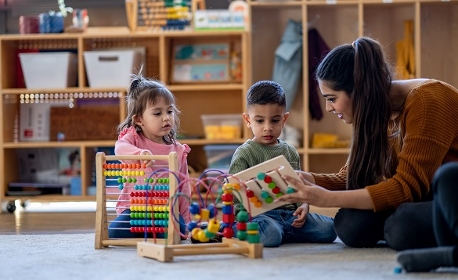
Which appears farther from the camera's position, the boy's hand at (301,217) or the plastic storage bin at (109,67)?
the plastic storage bin at (109,67)

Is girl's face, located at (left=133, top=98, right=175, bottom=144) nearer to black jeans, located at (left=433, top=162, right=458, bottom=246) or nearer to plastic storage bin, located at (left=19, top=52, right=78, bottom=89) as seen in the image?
black jeans, located at (left=433, top=162, right=458, bottom=246)

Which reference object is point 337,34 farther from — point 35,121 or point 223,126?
point 35,121

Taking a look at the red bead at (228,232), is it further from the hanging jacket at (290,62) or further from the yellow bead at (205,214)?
the hanging jacket at (290,62)

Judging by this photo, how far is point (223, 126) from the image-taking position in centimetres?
454

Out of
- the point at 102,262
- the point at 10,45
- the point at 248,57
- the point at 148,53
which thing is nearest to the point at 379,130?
the point at 102,262

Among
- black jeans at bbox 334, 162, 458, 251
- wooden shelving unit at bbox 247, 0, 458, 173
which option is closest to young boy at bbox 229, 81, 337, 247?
black jeans at bbox 334, 162, 458, 251

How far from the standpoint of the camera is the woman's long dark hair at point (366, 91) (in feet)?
7.27

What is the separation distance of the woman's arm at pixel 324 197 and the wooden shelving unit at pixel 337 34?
7.45 ft

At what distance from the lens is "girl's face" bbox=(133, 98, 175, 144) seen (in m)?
2.76

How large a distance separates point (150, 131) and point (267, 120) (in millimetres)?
Answer: 450

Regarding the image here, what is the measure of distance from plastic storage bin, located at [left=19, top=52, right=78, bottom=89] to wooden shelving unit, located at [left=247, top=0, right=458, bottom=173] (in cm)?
109

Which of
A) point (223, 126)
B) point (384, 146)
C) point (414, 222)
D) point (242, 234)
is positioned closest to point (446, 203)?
point (414, 222)

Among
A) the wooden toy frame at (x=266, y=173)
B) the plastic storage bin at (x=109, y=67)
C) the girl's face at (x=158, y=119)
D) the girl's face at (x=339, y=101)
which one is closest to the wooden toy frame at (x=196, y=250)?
the wooden toy frame at (x=266, y=173)

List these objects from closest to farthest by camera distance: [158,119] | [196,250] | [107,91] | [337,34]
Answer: [196,250], [158,119], [107,91], [337,34]
